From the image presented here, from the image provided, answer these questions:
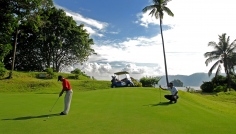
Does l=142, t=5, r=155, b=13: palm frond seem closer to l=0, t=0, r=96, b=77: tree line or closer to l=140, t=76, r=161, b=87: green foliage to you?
l=140, t=76, r=161, b=87: green foliage

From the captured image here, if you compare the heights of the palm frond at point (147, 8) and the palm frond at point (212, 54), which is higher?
the palm frond at point (147, 8)

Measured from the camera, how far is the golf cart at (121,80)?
112 feet

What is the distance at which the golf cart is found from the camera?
34.3 metres

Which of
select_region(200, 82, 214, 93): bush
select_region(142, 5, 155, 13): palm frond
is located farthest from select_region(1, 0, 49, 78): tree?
select_region(200, 82, 214, 93): bush

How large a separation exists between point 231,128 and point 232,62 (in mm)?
45480

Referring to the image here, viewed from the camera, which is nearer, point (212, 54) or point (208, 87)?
point (208, 87)

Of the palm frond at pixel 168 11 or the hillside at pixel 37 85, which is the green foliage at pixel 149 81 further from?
the palm frond at pixel 168 11

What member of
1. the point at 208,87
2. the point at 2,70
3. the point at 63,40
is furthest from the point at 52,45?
the point at 208,87

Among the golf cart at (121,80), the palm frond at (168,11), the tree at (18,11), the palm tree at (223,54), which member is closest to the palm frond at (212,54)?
the palm tree at (223,54)

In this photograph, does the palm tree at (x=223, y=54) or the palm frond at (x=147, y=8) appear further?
the palm tree at (x=223, y=54)

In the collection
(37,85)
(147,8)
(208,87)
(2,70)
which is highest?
(147,8)

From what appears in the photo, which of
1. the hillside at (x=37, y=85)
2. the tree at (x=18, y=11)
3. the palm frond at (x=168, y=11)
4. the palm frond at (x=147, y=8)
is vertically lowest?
the hillside at (x=37, y=85)

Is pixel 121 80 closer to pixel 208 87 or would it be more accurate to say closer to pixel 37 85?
pixel 37 85

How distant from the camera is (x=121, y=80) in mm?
35438
